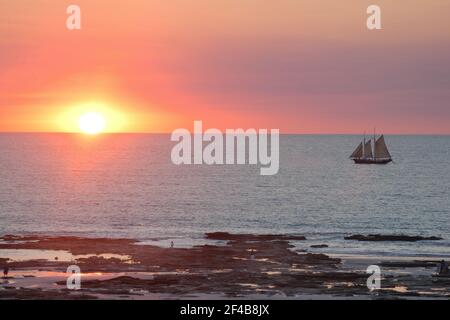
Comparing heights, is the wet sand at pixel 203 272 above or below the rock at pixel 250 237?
below

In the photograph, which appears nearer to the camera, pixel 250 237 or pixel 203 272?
pixel 203 272

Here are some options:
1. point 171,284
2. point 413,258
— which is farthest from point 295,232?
point 171,284

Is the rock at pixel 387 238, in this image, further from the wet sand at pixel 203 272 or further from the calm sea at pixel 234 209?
the wet sand at pixel 203 272

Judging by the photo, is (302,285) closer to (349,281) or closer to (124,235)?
(349,281)

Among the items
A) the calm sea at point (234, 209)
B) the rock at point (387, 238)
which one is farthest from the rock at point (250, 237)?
the rock at point (387, 238)

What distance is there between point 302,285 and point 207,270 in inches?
352

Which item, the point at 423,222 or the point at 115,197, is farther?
the point at 115,197

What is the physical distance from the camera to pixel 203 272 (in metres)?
65.9

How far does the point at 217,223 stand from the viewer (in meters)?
113

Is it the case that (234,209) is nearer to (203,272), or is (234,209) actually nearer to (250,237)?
(250,237)

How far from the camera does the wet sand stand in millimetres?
57969

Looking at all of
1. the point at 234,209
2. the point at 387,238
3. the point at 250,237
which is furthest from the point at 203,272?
the point at 234,209

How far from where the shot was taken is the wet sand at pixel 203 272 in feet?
190
